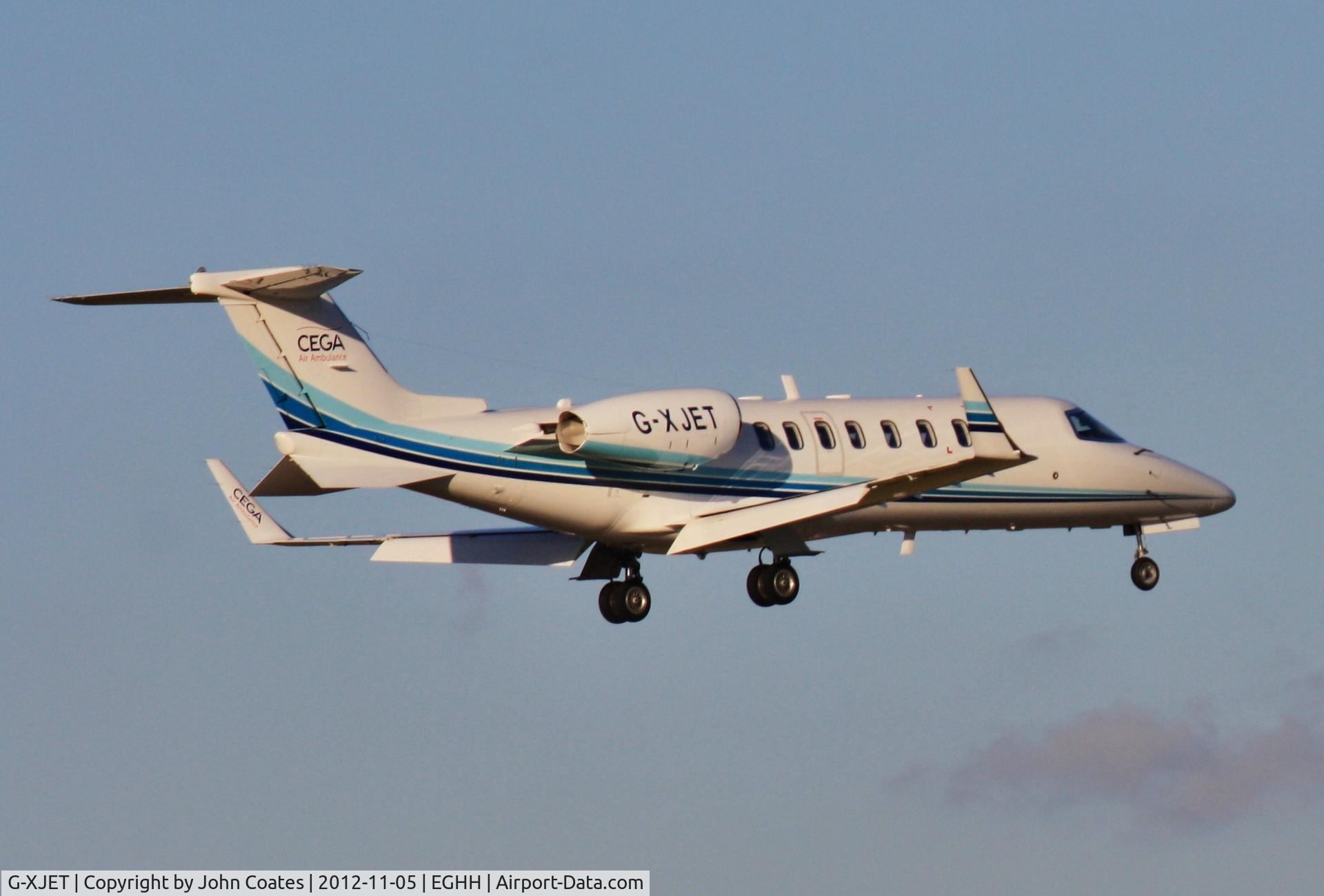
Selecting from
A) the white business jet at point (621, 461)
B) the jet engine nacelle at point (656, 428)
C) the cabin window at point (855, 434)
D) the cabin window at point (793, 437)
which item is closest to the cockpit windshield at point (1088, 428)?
the white business jet at point (621, 461)

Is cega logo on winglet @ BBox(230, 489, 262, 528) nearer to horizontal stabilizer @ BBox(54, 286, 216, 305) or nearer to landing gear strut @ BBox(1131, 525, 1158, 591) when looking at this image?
horizontal stabilizer @ BBox(54, 286, 216, 305)

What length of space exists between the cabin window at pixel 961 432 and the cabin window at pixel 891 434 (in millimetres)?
950

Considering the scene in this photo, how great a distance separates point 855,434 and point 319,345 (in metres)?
7.58

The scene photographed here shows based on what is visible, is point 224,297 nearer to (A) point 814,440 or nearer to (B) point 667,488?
(B) point 667,488

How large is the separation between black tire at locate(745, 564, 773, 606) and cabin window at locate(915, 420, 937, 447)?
119 inches

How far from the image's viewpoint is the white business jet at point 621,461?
29625 mm

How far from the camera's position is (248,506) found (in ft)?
112

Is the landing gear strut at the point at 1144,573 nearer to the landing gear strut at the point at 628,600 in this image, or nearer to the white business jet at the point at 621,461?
the white business jet at the point at 621,461

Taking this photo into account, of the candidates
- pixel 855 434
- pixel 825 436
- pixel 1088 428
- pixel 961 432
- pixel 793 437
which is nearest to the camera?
pixel 793 437

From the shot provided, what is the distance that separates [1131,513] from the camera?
117 feet

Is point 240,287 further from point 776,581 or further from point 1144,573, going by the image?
point 1144,573

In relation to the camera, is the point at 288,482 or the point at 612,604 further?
the point at 612,604

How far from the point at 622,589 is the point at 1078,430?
742 cm

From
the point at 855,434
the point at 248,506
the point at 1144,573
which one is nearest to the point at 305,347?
the point at 248,506
